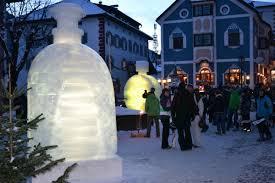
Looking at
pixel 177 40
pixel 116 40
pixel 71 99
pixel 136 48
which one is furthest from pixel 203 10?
pixel 71 99

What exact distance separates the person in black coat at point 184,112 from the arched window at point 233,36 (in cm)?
3230

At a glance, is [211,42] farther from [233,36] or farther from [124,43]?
[124,43]

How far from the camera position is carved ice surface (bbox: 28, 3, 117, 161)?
5668mm

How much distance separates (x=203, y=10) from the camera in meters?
43.8

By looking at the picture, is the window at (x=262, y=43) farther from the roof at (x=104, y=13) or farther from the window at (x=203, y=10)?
the roof at (x=104, y=13)

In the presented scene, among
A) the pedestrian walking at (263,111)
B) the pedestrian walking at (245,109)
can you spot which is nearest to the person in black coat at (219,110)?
the pedestrian walking at (245,109)

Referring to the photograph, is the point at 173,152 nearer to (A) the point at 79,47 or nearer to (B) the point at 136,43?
(A) the point at 79,47

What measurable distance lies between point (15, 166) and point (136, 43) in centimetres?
5198

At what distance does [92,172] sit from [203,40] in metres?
39.1

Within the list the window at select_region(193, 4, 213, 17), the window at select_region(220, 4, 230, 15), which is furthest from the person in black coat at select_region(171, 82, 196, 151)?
the window at select_region(220, 4, 230, 15)

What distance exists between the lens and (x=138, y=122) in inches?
629

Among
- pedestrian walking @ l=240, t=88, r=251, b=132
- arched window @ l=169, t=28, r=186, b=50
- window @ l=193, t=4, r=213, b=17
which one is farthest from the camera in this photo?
arched window @ l=169, t=28, r=186, b=50

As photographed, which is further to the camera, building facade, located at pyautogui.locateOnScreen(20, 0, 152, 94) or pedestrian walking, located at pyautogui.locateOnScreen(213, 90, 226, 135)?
building facade, located at pyautogui.locateOnScreen(20, 0, 152, 94)

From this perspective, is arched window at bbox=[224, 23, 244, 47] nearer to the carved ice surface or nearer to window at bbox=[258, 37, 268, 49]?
window at bbox=[258, 37, 268, 49]
